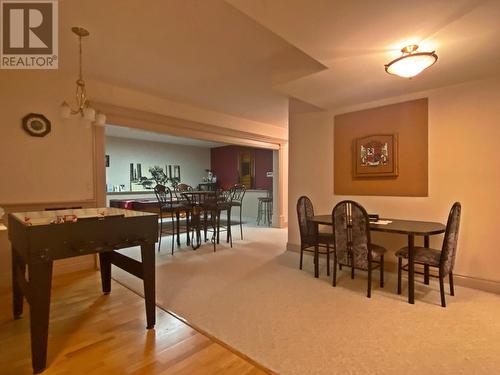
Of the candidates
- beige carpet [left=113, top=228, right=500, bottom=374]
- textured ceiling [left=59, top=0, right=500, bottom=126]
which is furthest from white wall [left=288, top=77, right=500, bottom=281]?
beige carpet [left=113, top=228, right=500, bottom=374]

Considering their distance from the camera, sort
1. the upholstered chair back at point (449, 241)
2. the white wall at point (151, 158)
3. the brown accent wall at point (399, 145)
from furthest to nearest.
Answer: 1. the white wall at point (151, 158)
2. the brown accent wall at point (399, 145)
3. the upholstered chair back at point (449, 241)

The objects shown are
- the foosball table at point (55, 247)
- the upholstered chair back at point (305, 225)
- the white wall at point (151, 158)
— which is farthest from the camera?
the white wall at point (151, 158)

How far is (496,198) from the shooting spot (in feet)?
9.52

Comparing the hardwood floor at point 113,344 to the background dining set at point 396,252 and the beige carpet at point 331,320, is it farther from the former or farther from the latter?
the background dining set at point 396,252

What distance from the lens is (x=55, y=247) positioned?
1.77 m

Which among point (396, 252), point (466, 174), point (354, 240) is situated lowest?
point (396, 252)

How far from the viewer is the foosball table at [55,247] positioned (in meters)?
1.70

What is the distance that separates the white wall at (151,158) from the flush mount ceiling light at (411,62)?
8.07 meters

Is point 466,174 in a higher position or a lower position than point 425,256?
higher

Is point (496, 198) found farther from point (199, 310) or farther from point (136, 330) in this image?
point (136, 330)

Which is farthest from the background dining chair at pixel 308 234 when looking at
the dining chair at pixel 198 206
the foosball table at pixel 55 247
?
the foosball table at pixel 55 247

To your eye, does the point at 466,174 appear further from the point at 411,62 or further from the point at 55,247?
the point at 55,247

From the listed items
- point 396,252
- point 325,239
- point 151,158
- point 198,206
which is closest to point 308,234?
point 325,239

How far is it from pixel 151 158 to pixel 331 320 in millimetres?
8252
